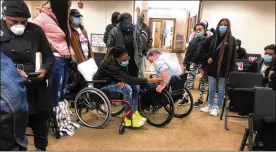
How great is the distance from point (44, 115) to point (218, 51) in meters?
2.24

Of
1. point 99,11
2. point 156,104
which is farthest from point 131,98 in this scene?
point 99,11

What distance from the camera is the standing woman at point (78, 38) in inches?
94.2

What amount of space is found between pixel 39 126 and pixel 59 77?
61 centimetres

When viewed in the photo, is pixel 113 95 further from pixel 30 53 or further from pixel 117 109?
pixel 30 53

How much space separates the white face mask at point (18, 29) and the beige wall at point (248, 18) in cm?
426

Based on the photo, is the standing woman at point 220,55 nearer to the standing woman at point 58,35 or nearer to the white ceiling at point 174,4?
the standing woman at point 58,35

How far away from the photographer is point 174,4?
6098 millimetres

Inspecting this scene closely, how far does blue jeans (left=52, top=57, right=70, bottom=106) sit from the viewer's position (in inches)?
84.6

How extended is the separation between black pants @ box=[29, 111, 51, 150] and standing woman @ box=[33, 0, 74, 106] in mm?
530

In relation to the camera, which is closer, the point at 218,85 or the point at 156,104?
the point at 156,104

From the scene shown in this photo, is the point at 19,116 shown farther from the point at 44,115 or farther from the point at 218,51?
the point at 218,51

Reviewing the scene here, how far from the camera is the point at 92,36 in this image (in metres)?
5.56

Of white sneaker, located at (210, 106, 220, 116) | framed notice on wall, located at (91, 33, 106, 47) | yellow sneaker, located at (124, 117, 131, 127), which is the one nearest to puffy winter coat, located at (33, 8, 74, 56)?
yellow sneaker, located at (124, 117, 131, 127)

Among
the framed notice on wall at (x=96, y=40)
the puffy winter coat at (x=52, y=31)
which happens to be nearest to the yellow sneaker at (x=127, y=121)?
the puffy winter coat at (x=52, y=31)
